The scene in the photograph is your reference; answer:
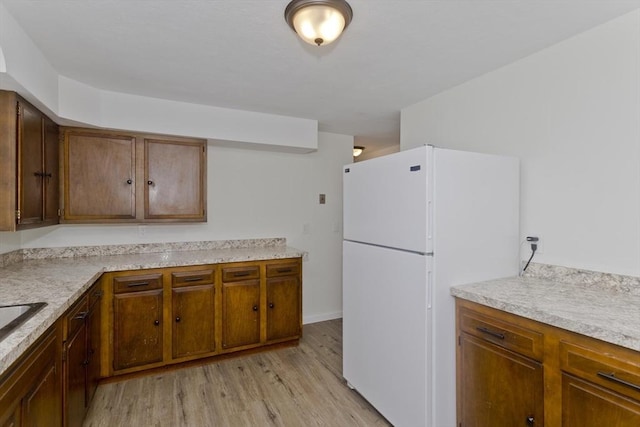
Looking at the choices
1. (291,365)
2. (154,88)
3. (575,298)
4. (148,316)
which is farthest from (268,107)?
(575,298)

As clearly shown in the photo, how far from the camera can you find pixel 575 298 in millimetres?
1625

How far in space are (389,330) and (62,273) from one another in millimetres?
2170

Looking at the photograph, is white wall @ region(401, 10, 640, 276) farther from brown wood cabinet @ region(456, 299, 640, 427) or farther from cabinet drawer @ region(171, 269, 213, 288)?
cabinet drawer @ region(171, 269, 213, 288)

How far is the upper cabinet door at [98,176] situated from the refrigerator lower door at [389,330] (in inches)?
75.9

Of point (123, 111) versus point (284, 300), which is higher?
point (123, 111)

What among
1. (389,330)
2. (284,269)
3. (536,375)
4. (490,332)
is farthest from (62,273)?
(536,375)

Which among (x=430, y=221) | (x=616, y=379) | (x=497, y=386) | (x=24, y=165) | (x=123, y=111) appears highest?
(x=123, y=111)

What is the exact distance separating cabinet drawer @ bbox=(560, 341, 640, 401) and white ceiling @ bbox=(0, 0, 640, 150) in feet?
5.14

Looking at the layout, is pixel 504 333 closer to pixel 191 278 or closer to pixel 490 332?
pixel 490 332

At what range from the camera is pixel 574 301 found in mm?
1575

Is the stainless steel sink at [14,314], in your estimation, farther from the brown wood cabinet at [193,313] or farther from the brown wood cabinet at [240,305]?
the brown wood cabinet at [240,305]

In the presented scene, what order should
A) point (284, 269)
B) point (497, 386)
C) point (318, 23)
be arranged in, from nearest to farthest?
point (318, 23) → point (497, 386) → point (284, 269)

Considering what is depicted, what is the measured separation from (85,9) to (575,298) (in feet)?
9.07

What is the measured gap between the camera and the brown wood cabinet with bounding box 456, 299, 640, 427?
1.24 meters
